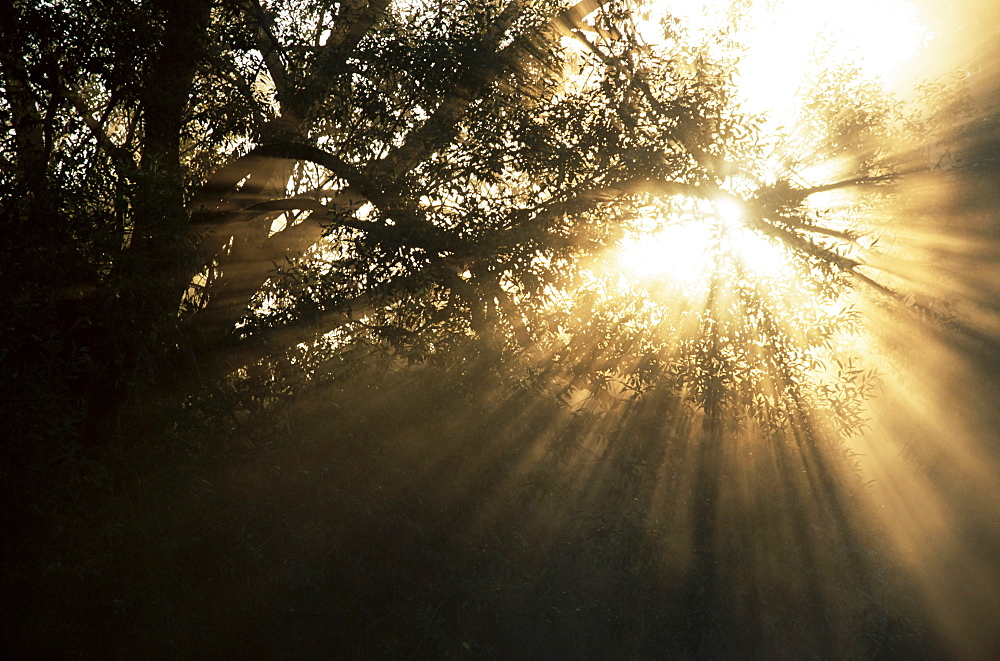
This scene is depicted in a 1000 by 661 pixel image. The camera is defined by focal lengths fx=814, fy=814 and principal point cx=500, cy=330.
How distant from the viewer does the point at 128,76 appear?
238 inches

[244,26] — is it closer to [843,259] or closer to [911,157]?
[843,259]

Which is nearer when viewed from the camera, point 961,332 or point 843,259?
point 843,259

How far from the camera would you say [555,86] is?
6.22m

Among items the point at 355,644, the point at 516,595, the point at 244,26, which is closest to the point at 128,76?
the point at 244,26

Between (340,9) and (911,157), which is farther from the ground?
(340,9)

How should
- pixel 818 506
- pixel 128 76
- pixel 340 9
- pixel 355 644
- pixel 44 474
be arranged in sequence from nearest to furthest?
pixel 44 474, pixel 355 644, pixel 128 76, pixel 340 9, pixel 818 506

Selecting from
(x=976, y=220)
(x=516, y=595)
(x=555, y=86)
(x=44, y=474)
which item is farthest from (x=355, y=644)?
(x=976, y=220)

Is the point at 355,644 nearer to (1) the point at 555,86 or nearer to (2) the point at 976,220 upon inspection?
(1) the point at 555,86

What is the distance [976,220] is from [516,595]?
6.12 m

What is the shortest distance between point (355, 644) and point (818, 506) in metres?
4.59

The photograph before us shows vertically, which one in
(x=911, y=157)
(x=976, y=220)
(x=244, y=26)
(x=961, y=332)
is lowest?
(x=961, y=332)

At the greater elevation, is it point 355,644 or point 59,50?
point 59,50

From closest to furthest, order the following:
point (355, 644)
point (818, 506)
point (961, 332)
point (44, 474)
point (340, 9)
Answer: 1. point (44, 474)
2. point (355, 644)
3. point (340, 9)
4. point (818, 506)
5. point (961, 332)

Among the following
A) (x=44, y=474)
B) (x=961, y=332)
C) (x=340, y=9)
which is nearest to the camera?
(x=44, y=474)
